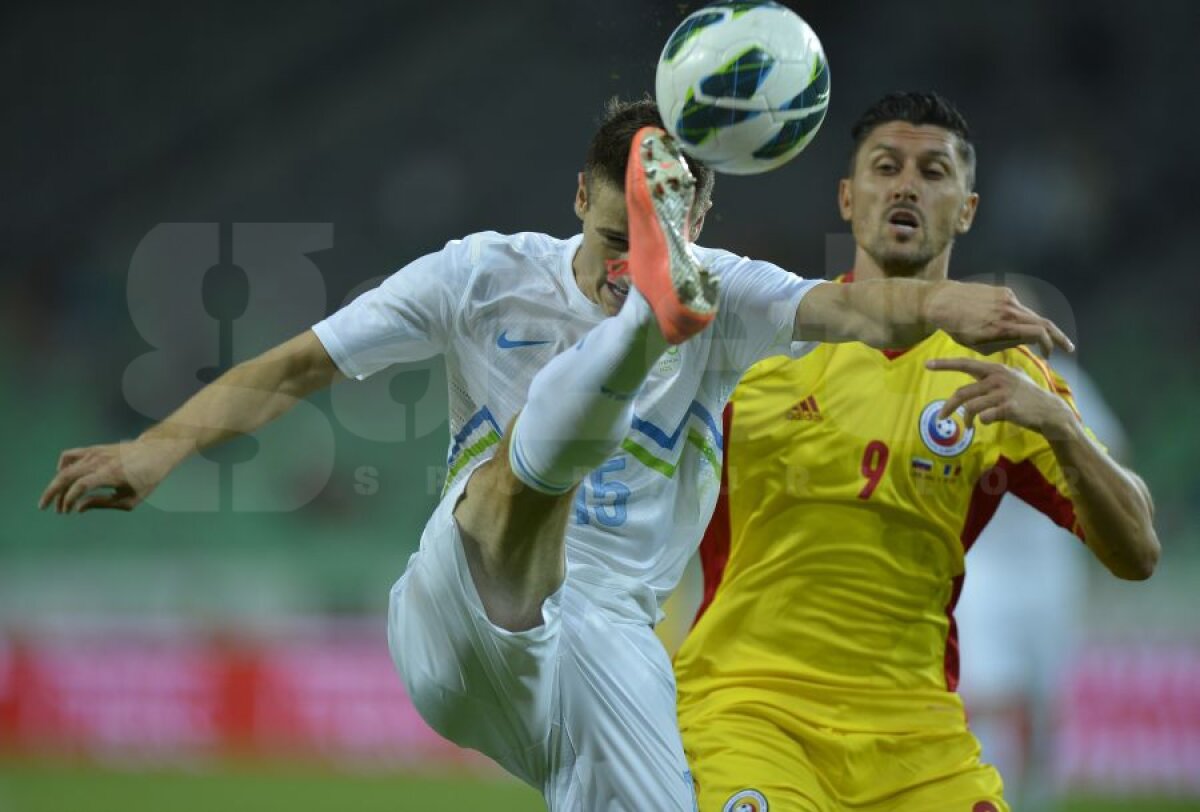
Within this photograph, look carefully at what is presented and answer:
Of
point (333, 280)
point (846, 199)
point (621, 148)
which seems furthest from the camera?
point (333, 280)

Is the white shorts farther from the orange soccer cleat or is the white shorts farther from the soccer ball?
the soccer ball

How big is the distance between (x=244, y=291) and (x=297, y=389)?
698 cm

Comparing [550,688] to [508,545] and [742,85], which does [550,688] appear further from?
[742,85]

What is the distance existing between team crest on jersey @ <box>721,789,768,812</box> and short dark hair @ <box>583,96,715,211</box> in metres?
1.45

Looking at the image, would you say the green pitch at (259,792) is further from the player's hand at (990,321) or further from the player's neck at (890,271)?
the player's hand at (990,321)

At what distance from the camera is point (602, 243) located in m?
4.09

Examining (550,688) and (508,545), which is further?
(550,688)

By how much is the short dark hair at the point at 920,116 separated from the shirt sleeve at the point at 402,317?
1390 mm

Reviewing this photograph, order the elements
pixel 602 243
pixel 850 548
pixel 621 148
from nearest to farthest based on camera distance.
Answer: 1. pixel 621 148
2. pixel 602 243
3. pixel 850 548

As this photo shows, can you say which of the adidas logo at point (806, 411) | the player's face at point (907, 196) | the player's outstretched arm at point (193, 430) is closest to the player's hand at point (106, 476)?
the player's outstretched arm at point (193, 430)

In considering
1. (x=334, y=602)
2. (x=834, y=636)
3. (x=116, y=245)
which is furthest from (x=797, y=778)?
(x=116, y=245)

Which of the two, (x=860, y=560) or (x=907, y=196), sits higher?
(x=907, y=196)

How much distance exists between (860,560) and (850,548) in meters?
0.04

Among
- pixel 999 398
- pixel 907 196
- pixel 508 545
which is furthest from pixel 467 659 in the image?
pixel 907 196
